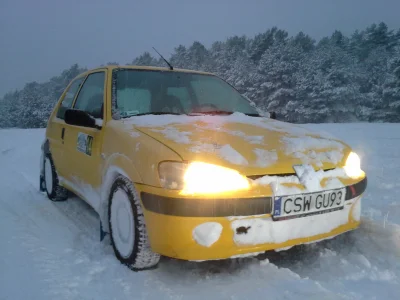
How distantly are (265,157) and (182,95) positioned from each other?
1408 millimetres

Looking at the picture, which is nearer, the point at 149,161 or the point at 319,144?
the point at 149,161

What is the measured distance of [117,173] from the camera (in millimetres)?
2477

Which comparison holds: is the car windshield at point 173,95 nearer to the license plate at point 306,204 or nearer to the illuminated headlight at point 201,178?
the illuminated headlight at point 201,178

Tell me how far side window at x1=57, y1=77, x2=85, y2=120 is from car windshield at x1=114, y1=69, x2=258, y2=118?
1.01 m

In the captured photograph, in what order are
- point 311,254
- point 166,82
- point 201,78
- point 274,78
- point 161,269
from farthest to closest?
1. point 274,78
2. point 201,78
3. point 166,82
4. point 311,254
5. point 161,269

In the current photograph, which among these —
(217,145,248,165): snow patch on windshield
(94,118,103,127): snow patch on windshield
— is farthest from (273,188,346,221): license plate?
(94,118,103,127): snow patch on windshield

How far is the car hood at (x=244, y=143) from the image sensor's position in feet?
6.93

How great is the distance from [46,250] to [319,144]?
7.22 feet

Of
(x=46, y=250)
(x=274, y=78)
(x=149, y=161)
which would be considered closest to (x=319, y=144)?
(x=149, y=161)

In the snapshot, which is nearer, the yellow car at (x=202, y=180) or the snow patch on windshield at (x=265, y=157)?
the yellow car at (x=202, y=180)

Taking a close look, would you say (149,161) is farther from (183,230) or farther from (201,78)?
(201,78)

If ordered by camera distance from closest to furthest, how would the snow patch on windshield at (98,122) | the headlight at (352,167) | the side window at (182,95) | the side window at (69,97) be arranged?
the headlight at (352,167)
the snow patch on windshield at (98,122)
the side window at (182,95)
the side window at (69,97)

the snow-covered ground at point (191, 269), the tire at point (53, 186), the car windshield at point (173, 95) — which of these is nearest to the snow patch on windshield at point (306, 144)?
the snow-covered ground at point (191, 269)

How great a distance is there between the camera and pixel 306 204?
215 centimetres
